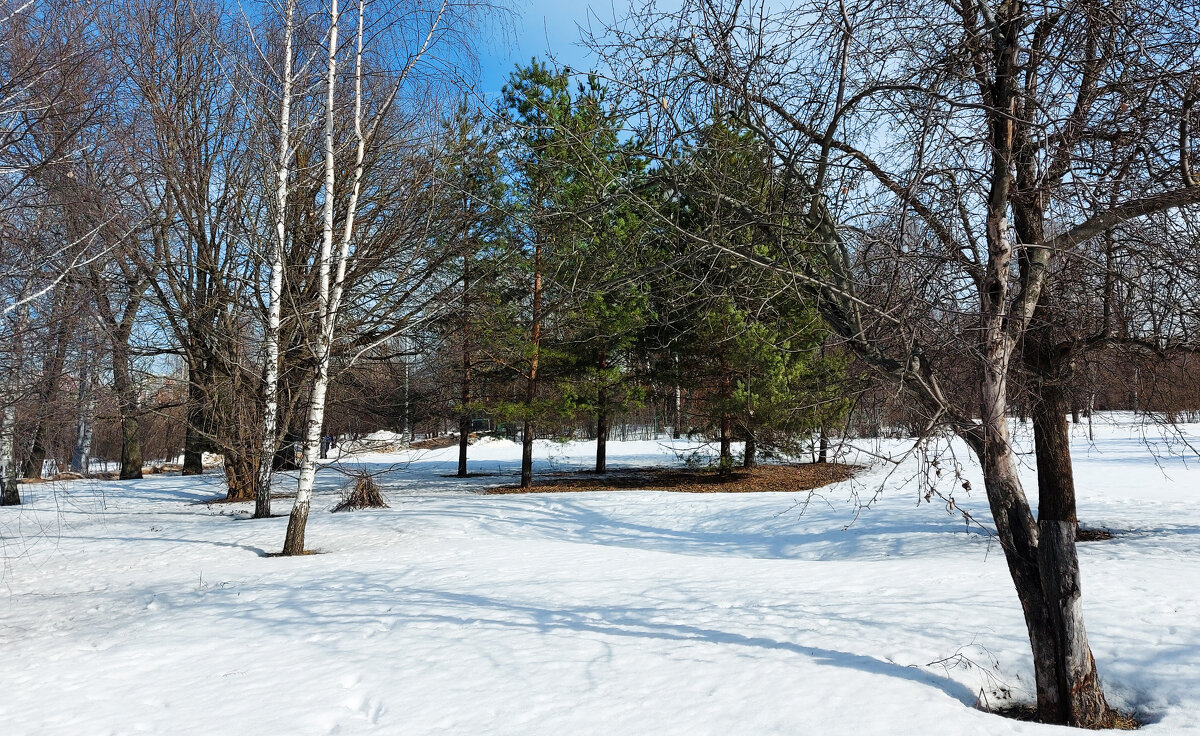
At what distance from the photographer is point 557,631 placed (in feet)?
19.7

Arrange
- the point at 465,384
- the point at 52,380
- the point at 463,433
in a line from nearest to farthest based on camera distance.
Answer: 1. the point at 52,380
2. the point at 465,384
3. the point at 463,433

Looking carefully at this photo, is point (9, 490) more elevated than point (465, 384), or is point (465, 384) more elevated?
point (465, 384)

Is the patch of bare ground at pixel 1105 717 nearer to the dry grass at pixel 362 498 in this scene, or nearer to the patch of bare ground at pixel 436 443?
the dry grass at pixel 362 498

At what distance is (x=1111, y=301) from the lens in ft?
18.2

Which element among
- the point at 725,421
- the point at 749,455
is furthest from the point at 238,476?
the point at 749,455

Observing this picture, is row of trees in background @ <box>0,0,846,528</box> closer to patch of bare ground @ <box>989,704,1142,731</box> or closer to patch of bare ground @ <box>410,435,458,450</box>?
patch of bare ground @ <box>989,704,1142,731</box>

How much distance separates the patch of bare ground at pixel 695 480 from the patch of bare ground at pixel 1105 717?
11.7 m

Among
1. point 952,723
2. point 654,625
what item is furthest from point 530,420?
point 952,723

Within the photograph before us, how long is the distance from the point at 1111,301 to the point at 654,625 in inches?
166

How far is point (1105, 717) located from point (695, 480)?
15.5m

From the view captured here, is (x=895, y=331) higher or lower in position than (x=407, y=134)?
lower

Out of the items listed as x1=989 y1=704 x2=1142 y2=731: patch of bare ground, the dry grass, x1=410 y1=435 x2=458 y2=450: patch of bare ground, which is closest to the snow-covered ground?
x1=989 y1=704 x2=1142 y2=731: patch of bare ground

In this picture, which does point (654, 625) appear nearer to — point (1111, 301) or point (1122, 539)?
point (1111, 301)

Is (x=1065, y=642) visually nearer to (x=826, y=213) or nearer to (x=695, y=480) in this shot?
(x=826, y=213)
